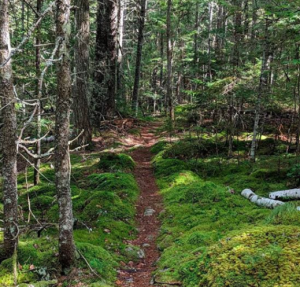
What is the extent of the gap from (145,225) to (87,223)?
1642 mm

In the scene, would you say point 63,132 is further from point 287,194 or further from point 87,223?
point 287,194

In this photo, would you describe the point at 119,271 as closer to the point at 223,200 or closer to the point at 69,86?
the point at 69,86

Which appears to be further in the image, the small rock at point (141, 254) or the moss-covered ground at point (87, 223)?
the small rock at point (141, 254)

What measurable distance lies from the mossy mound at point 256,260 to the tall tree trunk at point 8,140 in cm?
278

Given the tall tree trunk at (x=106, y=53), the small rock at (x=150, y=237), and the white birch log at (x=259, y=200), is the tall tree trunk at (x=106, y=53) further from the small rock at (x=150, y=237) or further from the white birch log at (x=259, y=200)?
the small rock at (x=150, y=237)

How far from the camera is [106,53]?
16781 millimetres

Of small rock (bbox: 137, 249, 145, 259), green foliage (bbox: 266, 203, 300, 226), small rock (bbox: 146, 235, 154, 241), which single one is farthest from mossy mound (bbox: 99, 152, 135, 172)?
green foliage (bbox: 266, 203, 300, 226)

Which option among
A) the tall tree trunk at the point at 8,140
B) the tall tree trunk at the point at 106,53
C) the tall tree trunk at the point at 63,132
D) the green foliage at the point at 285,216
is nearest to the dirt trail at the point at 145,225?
the tall tree trunk at the point at 63,132

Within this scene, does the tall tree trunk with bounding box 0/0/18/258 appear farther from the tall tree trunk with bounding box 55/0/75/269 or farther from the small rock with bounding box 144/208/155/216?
the small rock with bounding box 144/208/155/216

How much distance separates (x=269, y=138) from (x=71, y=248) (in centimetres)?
1299

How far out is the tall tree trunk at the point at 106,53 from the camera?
651 inches

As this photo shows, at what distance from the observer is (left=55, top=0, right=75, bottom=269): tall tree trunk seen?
13.2ft

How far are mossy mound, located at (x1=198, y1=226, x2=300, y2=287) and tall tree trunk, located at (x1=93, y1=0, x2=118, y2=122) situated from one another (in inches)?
530

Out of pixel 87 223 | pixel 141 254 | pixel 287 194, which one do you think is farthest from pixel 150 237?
pixel 287 194
